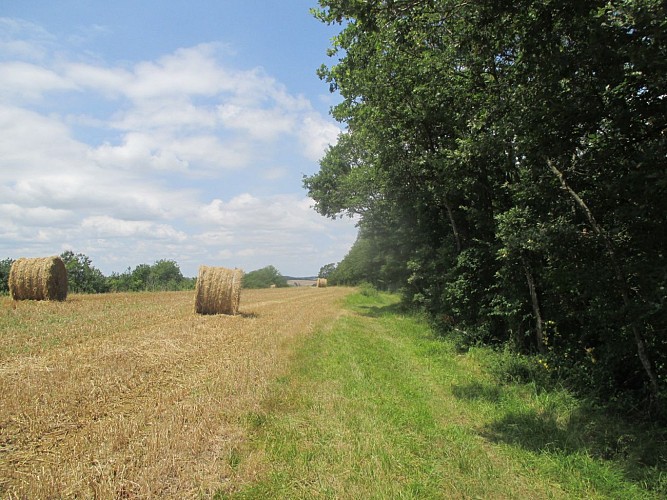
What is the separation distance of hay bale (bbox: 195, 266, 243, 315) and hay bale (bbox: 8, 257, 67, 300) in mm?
7329

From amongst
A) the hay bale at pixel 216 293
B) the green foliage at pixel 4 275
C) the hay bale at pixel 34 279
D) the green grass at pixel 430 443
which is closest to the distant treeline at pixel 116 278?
the green foliage at pixel 4 275

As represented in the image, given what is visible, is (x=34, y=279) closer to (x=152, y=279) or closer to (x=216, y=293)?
(x=216, y=293)

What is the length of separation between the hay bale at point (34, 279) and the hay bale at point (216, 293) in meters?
7.33

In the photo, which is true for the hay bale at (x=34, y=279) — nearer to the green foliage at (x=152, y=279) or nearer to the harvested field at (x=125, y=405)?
the harvested field at (x=125, y=405)

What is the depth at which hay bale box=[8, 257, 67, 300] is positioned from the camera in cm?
1764

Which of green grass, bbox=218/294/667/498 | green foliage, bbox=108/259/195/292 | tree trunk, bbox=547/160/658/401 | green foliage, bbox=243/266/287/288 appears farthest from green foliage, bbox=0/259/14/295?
green foliage, bbox=243/266/287/288

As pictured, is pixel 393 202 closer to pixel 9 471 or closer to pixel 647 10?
pixel 647 10

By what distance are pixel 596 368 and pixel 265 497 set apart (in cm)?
601

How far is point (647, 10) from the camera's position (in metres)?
4.11

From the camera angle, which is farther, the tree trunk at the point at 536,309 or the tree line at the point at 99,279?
the tree line at the point at 99,279

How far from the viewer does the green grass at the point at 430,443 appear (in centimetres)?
431

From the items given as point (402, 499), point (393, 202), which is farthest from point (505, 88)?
→ point (393, 202)

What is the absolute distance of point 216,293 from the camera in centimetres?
1606

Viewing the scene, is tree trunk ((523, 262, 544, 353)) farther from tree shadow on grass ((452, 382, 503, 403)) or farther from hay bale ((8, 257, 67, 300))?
hay bale ((8, 257, 67, 300))
